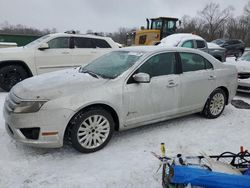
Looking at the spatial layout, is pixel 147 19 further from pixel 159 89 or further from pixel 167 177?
pixel 167 177

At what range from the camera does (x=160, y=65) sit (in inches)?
174

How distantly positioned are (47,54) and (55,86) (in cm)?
461

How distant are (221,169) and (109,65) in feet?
8.45

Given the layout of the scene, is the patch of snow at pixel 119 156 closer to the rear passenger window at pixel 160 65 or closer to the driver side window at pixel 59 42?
the rear passenger window at pixel 160 65

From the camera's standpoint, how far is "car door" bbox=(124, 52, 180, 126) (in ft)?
13.1

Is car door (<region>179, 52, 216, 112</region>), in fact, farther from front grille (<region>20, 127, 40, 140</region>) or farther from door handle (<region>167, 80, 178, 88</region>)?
front grille (<region>20, 127, 40, 140</region>)

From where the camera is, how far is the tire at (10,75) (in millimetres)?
7180

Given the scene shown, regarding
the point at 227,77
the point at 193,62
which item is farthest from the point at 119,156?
the point at 227,77

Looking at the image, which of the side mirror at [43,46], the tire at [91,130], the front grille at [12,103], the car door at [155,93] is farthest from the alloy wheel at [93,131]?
the side mirror at [43,46]

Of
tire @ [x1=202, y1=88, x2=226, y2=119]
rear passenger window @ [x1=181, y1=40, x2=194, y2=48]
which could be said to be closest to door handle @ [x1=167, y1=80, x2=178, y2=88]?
tire @ [x1=202, y1=88, x2=226, y2=119]

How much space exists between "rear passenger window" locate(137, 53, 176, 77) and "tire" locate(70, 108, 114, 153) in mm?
975

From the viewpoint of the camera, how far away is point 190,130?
4.70m

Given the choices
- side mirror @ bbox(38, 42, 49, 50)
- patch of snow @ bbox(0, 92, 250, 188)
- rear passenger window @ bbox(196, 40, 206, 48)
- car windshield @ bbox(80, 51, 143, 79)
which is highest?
rear passenger window @ bbox(196, 40, 206, 48)

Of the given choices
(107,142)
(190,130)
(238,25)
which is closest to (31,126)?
(107,142)
